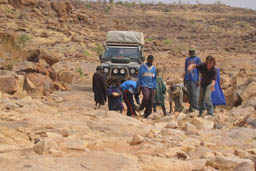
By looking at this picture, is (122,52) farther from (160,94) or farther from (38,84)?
(160,94)

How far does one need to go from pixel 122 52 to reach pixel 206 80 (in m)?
6.12

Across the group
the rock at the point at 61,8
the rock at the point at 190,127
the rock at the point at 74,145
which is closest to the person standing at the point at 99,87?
the rock at the point at 190,127

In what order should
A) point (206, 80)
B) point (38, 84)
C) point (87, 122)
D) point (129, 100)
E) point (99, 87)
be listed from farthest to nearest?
point (38, 84), point (99, 87), point (129, 100), point (206, 80), point (87, 122)

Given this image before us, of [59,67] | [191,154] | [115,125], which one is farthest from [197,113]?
[59,67]

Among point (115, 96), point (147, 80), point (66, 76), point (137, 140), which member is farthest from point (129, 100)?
point (66, 76)

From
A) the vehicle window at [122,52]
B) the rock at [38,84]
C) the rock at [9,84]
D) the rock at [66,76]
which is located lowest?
the rock at [66,76]

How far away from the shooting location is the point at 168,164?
383 cm

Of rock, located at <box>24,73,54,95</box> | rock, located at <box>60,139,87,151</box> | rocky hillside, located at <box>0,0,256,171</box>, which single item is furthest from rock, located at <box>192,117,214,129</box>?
rock, located at <box>24,73,54,95</box>

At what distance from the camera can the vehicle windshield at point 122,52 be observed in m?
13.6

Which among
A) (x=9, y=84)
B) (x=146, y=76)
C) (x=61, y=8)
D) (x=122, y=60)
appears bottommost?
(x=9, y=84)

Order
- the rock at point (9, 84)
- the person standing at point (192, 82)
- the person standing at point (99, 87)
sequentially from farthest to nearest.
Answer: the rock at point (9, 84) < the person standing at point (99, 87) < the person standing at point (192, 82)

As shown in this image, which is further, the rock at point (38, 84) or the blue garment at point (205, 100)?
the rock at point (38, 84)

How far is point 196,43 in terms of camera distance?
38156 mm

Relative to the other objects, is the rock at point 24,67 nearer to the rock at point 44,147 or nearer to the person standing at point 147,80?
the person standing at point 147,80
